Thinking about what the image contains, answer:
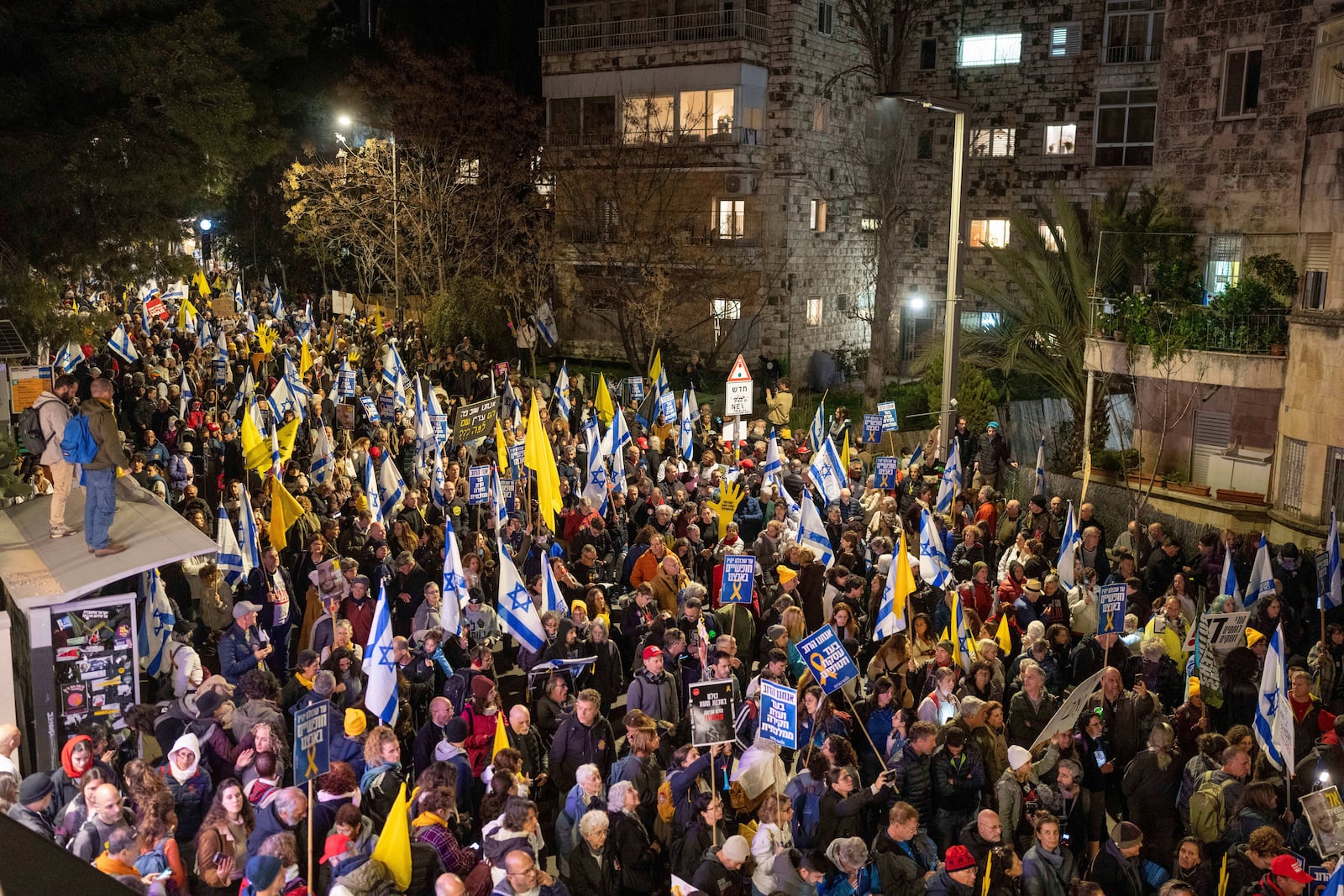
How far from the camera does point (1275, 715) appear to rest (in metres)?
9.28

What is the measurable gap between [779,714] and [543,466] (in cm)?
747

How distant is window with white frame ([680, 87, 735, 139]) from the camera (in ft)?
122

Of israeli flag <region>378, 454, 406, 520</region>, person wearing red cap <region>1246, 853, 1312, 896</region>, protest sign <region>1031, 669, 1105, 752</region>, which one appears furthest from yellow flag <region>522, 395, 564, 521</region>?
person wearing red cap <region>1246, 853, 1312, 896</region>

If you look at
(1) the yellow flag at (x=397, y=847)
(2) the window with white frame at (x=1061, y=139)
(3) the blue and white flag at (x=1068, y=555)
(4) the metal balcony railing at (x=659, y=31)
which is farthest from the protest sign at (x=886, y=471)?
(2) the window with white frame at (x=1061, y=139)

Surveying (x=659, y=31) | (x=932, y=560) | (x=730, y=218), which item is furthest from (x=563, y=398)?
(x=659, y=31)

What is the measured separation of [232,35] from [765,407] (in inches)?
600

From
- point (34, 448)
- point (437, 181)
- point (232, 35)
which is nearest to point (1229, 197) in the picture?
point (232, 35)

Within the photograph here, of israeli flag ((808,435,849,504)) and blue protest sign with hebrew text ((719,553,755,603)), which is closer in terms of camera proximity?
blue protest sign with hebrew text ((719,553,755,603))

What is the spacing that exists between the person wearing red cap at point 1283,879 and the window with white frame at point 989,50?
33.8 metres

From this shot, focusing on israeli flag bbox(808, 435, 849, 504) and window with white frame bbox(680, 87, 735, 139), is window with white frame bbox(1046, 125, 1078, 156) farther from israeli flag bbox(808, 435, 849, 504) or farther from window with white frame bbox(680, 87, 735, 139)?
israeli flag bbox(808, 435, 849, 504)

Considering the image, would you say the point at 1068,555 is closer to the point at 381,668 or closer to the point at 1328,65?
the point at 381,668

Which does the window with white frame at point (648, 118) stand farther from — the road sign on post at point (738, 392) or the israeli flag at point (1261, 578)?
the israeli flag at point (1261, 578)

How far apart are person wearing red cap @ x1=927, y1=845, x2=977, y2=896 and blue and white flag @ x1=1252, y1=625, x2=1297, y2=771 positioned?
2904 millimetres

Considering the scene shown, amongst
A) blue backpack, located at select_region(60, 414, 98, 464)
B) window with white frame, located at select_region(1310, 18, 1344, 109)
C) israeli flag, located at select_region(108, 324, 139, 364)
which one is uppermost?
window with white frame, located at select_region(1310, 18, 1344, 109)
